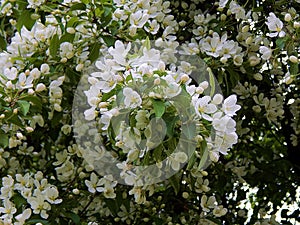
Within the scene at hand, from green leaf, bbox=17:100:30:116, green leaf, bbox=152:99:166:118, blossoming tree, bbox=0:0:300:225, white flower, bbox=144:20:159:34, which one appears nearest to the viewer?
green leaf, bbox=152:99:166:118

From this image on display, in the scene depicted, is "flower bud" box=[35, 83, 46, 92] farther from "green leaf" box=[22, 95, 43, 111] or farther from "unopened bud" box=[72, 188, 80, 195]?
"unopened bud" box=[72, 188, 80, 195]

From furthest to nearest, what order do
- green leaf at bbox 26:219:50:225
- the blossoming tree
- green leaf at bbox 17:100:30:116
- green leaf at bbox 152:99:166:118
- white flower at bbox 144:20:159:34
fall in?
white flower at bbox 144:20:159:34 → green leaf at bbox 26:219:50:225 → green leaf at bbox 17:100:30:116 → the blossoming tree → green leaf at bbox 152:99:166:118

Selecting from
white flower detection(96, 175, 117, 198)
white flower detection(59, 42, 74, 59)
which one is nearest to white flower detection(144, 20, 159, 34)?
white flower detection(59, 42, 74, 59)

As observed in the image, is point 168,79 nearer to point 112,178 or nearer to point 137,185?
point 137,185

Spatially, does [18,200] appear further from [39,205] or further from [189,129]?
[189,129]

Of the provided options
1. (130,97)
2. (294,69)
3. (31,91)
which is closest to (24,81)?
(31,91)

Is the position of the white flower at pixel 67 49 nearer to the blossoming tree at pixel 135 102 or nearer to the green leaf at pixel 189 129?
the blossoming tree at pixel 135 102

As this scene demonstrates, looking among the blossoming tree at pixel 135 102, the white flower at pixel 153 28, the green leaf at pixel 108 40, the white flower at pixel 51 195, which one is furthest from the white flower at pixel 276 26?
the white flower at pixel 51 195

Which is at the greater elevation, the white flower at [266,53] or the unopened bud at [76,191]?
the white flower at [266,53]
